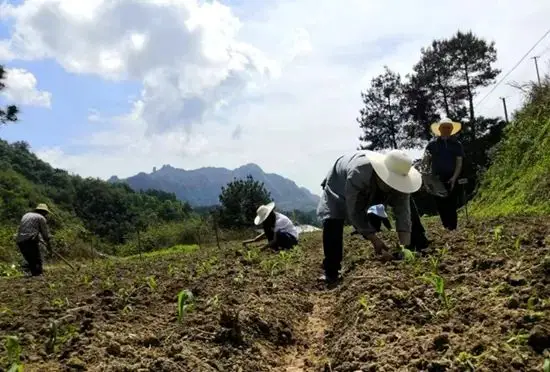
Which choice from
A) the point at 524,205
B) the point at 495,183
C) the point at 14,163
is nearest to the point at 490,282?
the point at 524,205

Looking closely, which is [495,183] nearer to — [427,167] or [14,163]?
[427,167]

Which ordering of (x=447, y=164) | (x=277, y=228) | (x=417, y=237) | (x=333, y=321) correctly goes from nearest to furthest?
1. (x=333, y=321)
2. (x=417, y=237)
3. (x=447, y=164)
4. (x=277, y=228)

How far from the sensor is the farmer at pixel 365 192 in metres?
5.34

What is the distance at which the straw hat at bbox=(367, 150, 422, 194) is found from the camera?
5270 mm

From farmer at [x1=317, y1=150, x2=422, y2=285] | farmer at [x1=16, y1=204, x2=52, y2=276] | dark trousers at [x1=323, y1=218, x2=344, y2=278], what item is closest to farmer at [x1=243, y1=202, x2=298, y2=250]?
dark trousers at [x1=323, y1=218, x2=344, y2=278]

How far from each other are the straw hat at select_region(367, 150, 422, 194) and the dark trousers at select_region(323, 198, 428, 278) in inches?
36.8

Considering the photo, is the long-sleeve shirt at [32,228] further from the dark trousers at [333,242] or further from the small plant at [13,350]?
the small plant at [13,350]

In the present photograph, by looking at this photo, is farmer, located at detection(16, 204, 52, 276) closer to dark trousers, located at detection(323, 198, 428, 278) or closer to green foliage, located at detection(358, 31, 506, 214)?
dark trousers, located at detection(323, 198, 428, 278)

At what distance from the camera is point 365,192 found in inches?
218

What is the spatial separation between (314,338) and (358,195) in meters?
1.44

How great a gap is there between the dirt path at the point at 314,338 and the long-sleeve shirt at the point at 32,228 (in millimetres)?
6229

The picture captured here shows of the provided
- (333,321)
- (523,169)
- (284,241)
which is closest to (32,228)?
(284,241)

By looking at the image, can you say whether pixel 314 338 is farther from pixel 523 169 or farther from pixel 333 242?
pixel 523 169

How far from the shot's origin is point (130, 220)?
195 feet
